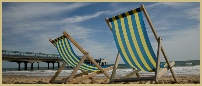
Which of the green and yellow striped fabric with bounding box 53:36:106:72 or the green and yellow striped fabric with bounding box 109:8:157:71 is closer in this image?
the green and yellow striped fabric with bounding box 109:8:157:71

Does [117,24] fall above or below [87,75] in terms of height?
above

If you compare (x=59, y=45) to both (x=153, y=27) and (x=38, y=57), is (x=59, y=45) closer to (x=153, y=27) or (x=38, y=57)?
(x=153, y=27)

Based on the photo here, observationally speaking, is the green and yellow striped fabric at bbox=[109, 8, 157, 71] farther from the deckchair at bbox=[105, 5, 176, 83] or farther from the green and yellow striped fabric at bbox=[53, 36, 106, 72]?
the green and yellow striped fabric at bbox=[53, 36, 106, 72]

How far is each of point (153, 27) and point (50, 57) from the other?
33354 millimetres

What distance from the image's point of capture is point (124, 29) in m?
3.49

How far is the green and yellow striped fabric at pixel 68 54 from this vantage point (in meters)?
4.99

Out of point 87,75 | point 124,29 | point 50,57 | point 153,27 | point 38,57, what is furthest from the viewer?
point 50,57

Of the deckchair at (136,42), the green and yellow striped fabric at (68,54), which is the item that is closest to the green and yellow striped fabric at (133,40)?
the deckchair at (136,42)

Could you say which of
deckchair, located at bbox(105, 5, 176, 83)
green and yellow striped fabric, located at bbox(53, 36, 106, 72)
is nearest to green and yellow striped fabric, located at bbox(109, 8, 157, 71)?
deckchair, located at bbox(105, 5, 176, 83)

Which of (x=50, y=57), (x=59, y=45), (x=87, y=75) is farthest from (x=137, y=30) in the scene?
(x=50, y=57)

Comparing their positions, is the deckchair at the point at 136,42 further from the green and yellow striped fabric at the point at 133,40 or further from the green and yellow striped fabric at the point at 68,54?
the green and yellow striped fabric at the point at 68,54

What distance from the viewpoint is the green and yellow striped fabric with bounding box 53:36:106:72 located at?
197 inches

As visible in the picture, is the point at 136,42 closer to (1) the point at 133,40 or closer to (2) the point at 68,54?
(1) the point at 133,40

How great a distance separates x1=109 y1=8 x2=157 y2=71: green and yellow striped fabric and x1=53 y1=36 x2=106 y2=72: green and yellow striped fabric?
1488mm
